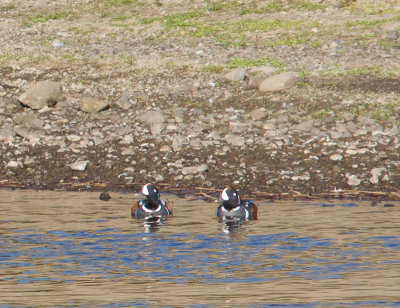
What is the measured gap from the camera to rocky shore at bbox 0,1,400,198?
1792 centimetres

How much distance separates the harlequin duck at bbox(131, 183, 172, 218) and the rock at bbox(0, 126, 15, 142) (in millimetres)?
5673

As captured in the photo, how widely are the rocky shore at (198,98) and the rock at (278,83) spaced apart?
0.15 feet

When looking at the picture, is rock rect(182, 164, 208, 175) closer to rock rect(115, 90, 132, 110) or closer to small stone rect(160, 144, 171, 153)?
small stone rect(160, 144, 171, 153)

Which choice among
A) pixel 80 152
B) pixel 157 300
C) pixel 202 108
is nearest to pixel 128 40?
pixel 202 108

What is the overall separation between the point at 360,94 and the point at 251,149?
4.04m

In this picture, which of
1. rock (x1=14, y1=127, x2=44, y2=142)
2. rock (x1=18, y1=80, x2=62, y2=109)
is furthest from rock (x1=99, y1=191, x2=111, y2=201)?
rock (x1=18, y1=80, x2=62, y2=109)

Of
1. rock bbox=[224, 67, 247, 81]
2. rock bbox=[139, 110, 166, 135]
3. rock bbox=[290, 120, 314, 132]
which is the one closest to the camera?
rock bbox=[290, 120, 314, 132]

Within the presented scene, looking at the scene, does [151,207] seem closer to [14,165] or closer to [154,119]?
[14,165]

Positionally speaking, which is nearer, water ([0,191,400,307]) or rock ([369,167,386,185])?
water ([0,191,400,307])

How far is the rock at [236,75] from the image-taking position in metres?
22.8

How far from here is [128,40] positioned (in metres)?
26.3

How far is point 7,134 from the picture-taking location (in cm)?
2019

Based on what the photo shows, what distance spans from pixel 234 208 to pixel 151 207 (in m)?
1.48

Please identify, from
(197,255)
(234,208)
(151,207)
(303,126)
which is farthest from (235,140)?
(197,255)
